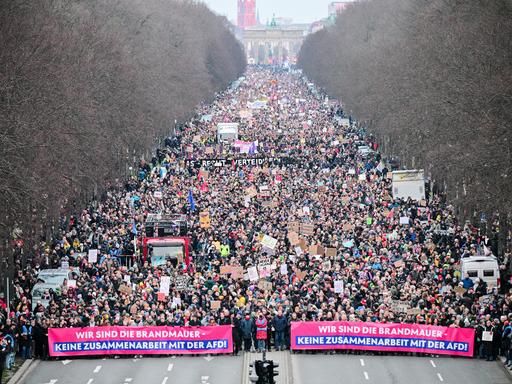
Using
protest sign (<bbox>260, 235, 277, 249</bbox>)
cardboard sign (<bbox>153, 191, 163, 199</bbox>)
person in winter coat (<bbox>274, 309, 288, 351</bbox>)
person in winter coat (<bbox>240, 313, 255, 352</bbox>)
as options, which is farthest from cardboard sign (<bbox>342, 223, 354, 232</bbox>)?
person in winter coat (<bbox>240, 313, 255, 352</bbox>)

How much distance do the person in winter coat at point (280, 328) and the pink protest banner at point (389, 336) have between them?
0.26 meters

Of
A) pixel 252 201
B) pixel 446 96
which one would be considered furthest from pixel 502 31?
pixel 252 201

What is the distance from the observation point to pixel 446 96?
62375 millimetres

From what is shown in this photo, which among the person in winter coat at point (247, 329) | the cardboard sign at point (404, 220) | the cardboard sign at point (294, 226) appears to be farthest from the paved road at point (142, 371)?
the cardboard sign at point (404, 220)

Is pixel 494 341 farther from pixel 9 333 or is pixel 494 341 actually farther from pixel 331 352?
pixel 9 333

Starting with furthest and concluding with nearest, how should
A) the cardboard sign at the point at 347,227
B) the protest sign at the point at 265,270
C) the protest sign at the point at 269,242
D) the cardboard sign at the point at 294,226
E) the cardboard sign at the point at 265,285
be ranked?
the cardboard sign at the point at 347,227, the cardboard sign at the point at 294,226, the protest sign at the point at 269,242, the protest sign at the point at 265,270, the cardboard sign at the point at 265,285

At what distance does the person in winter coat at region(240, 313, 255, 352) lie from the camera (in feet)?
124

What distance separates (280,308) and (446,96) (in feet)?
86.1

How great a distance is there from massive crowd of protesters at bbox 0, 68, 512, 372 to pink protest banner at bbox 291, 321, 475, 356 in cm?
38

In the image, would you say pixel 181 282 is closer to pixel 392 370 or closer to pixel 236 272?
pixel 236 272

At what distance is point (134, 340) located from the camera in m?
37.7

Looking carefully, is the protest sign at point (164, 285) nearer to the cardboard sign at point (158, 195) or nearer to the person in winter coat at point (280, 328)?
the person in winter coat at point (280, 328)

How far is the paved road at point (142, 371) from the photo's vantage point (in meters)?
35.1

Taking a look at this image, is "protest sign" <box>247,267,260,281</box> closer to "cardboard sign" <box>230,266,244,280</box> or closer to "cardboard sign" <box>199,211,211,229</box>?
"cardboard sign" <box>230,266,244,280</box>
